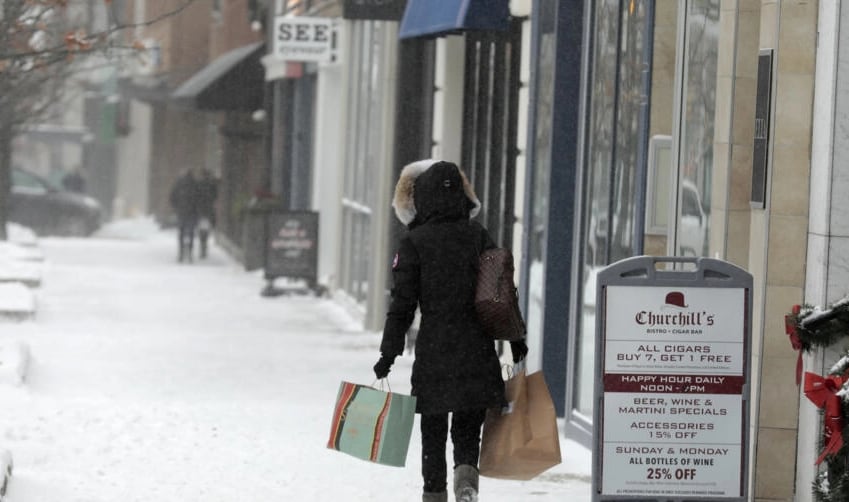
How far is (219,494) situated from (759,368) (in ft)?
8.82

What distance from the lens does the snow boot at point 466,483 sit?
7.42 meters

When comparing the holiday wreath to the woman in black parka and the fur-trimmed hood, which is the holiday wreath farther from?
the fur-trimmed hood

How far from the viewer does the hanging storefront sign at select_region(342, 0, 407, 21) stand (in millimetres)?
16656

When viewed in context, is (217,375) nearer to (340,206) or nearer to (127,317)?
(127,317)

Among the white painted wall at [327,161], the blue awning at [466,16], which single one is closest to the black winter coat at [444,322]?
the blue awning at [466,16]

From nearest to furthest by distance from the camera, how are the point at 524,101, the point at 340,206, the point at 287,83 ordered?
the point at 524,101
the point at 340,206
the point at 287,83

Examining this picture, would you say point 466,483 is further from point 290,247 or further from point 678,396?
point 290,247

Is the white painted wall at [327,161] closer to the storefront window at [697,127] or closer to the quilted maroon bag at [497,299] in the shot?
the storefront window at [697,127]

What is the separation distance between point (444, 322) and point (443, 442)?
564 millimetres

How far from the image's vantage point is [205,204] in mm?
31766

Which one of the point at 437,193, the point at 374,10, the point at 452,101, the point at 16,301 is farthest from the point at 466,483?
the point at 16,301

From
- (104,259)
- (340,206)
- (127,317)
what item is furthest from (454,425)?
(104,259)

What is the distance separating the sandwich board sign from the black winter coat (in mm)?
698

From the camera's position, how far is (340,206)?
21984mm
